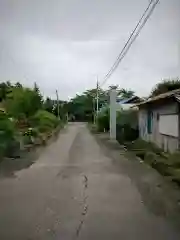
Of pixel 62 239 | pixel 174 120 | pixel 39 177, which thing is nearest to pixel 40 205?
pixel 62 239

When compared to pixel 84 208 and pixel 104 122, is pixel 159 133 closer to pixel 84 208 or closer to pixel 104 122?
pixel 84 208

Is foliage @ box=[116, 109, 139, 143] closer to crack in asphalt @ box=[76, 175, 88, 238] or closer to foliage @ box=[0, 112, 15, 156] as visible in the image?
foliage @ box=[0, 112, 15, 156]

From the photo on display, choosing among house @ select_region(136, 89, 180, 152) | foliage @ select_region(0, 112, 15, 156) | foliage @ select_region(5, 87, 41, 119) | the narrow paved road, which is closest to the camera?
the narrow paved road

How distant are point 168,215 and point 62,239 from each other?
2546mm

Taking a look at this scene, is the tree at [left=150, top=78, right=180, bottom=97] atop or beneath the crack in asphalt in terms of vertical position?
atop

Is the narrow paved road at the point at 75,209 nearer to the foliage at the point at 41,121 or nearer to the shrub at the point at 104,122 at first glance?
the foliage at the point at 41,121

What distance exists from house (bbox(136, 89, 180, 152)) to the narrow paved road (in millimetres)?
4869

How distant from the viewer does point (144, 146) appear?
22047mm

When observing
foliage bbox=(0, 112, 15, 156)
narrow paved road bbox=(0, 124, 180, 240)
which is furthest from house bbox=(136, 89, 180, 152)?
foliage bbox=(0, 112, 15, 156)

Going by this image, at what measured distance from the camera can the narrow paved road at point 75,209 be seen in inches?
244

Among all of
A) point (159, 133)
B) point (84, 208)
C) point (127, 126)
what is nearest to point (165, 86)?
point (127, 126)

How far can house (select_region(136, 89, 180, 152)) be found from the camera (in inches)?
659

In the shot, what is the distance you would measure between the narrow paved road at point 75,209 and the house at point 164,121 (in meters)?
4.87

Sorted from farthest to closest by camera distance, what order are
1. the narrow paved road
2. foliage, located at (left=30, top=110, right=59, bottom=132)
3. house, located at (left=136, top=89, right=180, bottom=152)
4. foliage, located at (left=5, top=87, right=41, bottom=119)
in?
foliage, located at (left=5, top=87, right=41, bottom=119)
foliage, located at (left=30, top=110, right=59, bottom=132)
house, located at (left=136, top=89, right=180, bottom=152)
the narrow paved road
